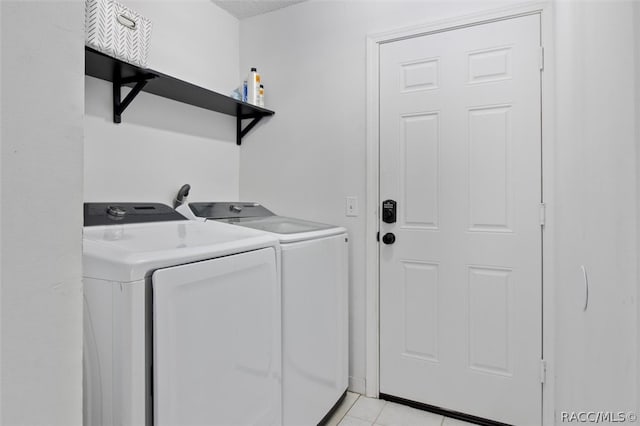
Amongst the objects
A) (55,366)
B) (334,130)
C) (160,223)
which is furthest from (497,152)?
(55,366)

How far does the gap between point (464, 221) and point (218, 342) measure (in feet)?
4.79

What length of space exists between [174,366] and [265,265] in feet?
1.70

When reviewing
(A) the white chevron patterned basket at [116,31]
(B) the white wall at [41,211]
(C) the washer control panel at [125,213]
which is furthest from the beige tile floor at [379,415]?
(A) the white chevron patterned basket at [116,31]

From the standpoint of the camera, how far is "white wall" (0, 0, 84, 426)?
1.25 feet

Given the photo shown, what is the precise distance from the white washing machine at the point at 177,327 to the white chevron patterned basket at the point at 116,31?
730 millimetres

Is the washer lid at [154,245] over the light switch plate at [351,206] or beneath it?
beneath

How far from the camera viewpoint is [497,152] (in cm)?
191

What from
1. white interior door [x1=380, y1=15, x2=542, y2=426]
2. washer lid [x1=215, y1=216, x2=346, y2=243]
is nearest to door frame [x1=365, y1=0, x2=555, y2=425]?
Answer: white interior door [x1=380, y1=15, x2=542, y2=426]

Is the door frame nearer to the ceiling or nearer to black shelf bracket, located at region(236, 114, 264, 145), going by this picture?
the ceiling

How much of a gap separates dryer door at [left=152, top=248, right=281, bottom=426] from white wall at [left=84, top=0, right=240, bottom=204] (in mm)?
946

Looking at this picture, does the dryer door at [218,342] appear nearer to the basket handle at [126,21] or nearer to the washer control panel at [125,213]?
the washer control panel at [125,213]

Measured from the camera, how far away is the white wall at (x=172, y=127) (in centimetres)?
176

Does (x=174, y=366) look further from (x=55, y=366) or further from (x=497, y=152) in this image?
(x=497, y=152)

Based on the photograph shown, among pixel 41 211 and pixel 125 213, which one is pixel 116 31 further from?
pixel 41 211
